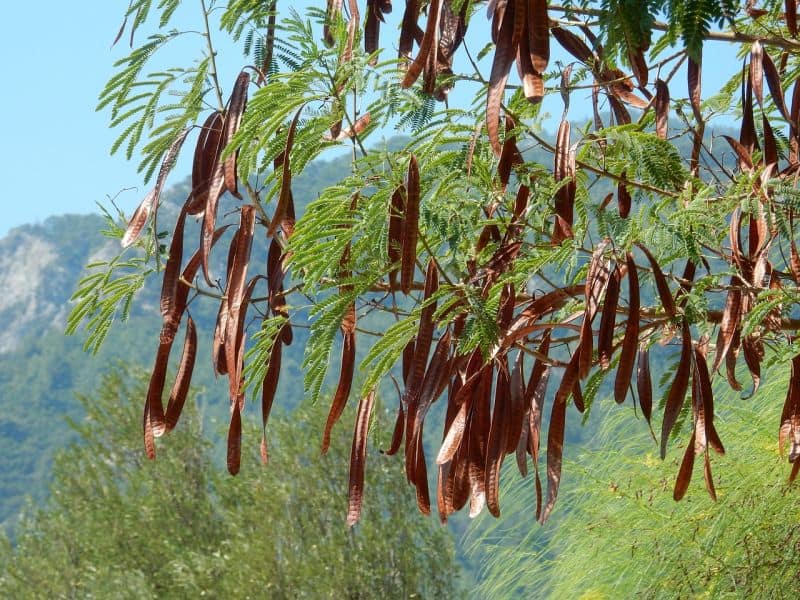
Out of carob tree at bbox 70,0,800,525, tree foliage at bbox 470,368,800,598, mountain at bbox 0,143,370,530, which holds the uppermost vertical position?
mountain at bbox 0,143,370,530

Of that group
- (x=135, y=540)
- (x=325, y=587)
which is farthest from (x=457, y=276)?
(x=135, y=540)

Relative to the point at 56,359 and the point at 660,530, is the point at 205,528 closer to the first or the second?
the point at 660,530

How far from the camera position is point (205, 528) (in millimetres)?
12375

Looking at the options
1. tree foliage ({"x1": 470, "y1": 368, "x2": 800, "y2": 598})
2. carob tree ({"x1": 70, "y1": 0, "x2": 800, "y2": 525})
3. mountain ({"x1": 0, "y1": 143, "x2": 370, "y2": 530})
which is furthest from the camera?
mountain ({"x1": 0, "y1": 143, "x2": 370, "y2": 530})

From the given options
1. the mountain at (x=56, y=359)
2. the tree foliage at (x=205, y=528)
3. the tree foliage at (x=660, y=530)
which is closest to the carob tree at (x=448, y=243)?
the tree foliage at (x=660, y=530)

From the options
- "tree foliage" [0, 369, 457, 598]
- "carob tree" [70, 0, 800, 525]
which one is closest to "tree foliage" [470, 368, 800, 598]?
"carob tree" [70, 0, 800, 525]

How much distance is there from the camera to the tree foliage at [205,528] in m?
10.4

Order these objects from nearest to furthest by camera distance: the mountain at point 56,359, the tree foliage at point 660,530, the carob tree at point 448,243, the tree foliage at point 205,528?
the carob tree at point 448,243
the tree foliage at point 660,530
the tree foliage at point 205,528
the mountain at point 56,359

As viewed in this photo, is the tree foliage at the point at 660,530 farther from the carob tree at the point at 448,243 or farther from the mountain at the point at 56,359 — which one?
the mountain at the point at 56,359

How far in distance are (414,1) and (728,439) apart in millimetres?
1803

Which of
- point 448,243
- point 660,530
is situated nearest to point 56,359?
point 660,530

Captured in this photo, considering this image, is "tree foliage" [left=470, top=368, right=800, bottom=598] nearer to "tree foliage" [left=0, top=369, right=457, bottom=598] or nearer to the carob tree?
the carob tree

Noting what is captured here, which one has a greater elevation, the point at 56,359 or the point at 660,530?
the point at 56,359

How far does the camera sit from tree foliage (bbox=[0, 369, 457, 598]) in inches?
410
